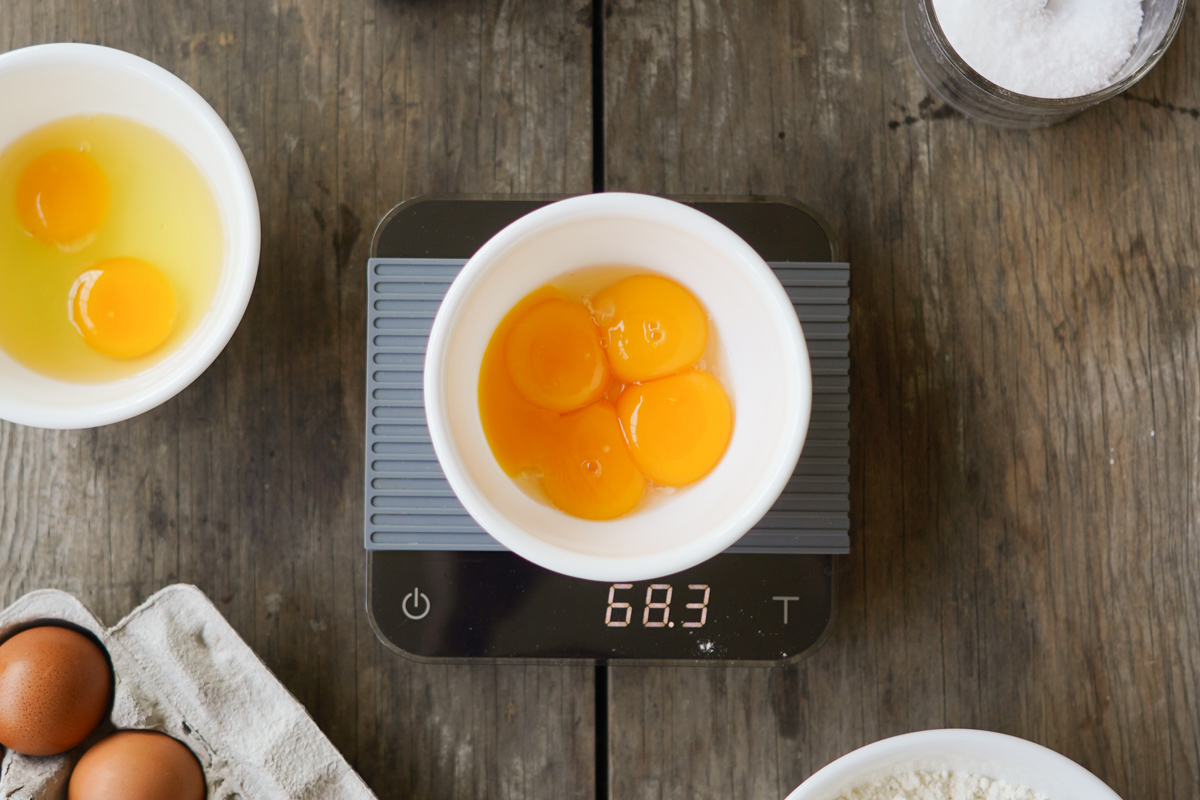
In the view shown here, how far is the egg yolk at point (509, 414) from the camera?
2.65 ft

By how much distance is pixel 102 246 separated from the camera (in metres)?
0.91

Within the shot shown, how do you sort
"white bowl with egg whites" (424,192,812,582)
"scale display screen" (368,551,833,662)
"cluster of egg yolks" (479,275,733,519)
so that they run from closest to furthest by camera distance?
"white bowl with egg whites" (424,192,812,582), "cluster of egg yolks" (479,275,733,519), "scale display screen" (368,551,833,662)

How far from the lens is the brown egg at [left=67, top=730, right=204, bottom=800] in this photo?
0.83 metres

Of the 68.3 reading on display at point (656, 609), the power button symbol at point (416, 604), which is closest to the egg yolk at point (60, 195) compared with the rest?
the power button symbol at point (416, 604)

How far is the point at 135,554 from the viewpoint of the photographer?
0.98m

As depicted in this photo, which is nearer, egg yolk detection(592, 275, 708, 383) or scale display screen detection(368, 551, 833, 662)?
egg yolk detection(592, 275, 708, 383)

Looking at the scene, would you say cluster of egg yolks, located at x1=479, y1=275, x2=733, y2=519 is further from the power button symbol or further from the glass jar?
the glass jar

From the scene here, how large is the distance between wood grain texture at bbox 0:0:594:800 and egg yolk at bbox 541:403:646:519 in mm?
270

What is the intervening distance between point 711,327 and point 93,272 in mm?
670

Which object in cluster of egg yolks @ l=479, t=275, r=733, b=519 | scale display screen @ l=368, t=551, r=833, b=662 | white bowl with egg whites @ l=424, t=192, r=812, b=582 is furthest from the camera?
scale display screen @ l=368, t=551, r=833, b=662

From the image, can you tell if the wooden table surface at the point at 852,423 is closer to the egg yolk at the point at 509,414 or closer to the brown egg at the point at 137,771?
the brown egg at the point at 137,771

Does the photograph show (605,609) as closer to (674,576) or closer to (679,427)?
(674,576)

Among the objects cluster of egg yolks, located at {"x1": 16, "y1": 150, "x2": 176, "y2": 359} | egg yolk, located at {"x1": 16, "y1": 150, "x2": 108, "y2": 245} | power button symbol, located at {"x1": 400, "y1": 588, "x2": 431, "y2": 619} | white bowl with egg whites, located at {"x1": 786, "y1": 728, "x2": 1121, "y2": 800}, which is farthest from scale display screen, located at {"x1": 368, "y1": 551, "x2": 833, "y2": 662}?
egg yolk, located at {"x1": 16, "y1": 150, "x2": 108, "y2": 245}

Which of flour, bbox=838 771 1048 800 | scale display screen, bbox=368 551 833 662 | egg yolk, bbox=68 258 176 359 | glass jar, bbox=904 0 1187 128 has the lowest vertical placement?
flour, bbox=838 771 1048 800
